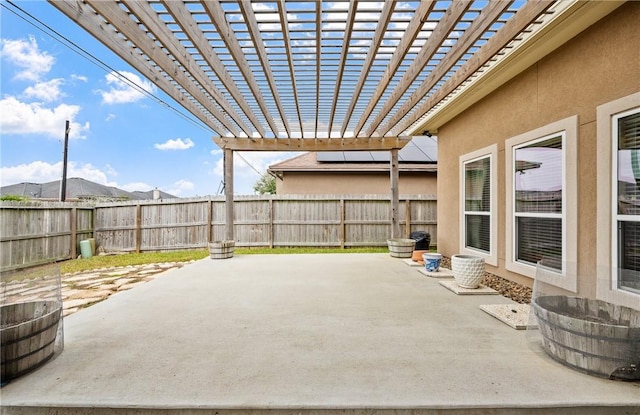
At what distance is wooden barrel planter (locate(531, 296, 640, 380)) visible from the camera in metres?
1.65

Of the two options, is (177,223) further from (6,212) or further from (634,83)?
(634,83)

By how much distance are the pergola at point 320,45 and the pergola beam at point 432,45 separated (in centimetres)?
1

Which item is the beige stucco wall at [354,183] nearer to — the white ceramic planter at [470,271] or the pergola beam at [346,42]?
the pergola beam at [346,42]

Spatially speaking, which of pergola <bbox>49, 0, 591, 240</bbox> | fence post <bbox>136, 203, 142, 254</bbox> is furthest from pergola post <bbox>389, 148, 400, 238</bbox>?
fence post <bbox>136, 203, 142, 254</bbox>

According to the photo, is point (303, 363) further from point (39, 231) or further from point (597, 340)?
point (39, 231)

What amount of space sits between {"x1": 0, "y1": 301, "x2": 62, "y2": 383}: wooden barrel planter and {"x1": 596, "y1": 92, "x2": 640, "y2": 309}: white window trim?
4200 mm

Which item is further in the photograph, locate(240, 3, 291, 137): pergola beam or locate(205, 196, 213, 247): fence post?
locate(205, 196, 213, 247): fence post

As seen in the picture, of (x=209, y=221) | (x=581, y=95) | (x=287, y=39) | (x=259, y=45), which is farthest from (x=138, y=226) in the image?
(x=581, y=95)

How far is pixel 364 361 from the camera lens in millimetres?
1938

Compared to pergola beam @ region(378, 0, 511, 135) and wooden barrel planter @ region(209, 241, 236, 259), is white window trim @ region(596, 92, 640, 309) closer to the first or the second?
pergola beam @ region(378, 0, 511, 135)

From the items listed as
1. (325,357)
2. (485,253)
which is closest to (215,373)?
(325,357)

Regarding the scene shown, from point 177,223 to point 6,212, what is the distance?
3.45 meters

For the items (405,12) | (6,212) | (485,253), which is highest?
(405,12)

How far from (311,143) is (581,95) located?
4740mm
